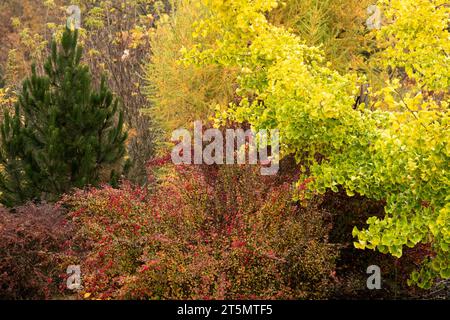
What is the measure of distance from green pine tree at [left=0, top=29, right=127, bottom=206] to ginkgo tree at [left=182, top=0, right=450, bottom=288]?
220 centimetres

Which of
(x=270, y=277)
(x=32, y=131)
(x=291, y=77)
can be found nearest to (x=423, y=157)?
(x=291, y=77)

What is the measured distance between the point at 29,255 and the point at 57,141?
173cm

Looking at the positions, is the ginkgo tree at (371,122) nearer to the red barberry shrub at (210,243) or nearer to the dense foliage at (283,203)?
the dense foliage at (283,203)

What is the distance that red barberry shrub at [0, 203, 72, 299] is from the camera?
5.98 meters

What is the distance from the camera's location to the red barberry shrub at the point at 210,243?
4.97m
